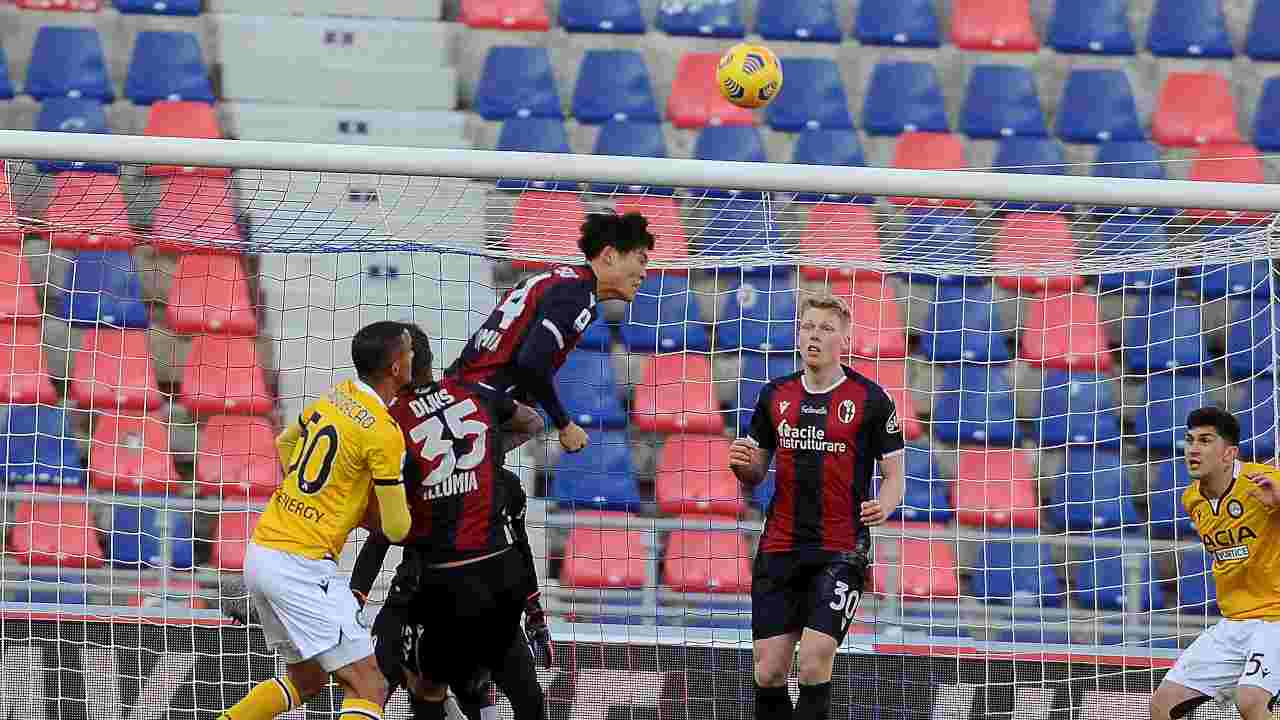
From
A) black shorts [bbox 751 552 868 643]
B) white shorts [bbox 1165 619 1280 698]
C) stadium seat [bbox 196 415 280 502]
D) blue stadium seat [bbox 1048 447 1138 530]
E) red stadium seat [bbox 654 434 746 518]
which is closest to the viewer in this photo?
black shorts [bbox 751 552 868 643]

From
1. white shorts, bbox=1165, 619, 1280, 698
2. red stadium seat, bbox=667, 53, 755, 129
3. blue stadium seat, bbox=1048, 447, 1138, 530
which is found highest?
red stadium seat, bbox=667, 53, 755, 129

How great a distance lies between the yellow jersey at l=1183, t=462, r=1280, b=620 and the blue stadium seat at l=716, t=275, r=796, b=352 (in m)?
2.93

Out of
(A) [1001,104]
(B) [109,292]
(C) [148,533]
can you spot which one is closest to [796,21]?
(A) [1001,104]

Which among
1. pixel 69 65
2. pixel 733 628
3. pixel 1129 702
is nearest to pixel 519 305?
pixel 733 628

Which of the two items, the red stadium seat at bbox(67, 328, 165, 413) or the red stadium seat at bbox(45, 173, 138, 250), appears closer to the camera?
the red stadium seat at bbox(45, 173, 138, 250)

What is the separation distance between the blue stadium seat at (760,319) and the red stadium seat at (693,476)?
0.67m

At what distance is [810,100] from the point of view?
10.8 m

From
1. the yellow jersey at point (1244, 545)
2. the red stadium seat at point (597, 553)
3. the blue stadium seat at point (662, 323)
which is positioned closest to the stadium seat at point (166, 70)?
the blue stadium seat at point (662, 323)

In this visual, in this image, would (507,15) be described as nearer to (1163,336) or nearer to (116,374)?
(116,374)

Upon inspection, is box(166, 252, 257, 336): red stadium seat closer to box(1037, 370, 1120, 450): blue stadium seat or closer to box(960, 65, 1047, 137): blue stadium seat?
box(1037, 370, 1120, 450): blue stadium seat

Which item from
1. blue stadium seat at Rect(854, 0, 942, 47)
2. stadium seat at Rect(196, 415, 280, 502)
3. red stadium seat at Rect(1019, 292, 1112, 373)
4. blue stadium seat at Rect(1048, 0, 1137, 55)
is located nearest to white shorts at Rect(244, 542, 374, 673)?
stadium seat at Rect(196, 415, 280, 502)

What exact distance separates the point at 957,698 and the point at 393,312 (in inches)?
152

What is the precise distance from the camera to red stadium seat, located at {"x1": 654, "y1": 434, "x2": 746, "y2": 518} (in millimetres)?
8242

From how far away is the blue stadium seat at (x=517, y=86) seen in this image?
1065cm
